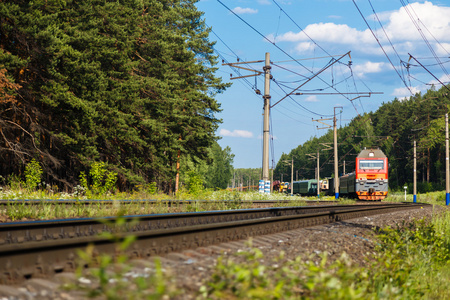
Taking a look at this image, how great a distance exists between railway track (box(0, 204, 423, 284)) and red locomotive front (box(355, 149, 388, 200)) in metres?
23.2

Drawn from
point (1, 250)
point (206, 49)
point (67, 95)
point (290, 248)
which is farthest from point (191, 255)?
point (206, 49)

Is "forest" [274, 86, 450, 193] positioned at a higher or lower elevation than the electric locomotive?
higher

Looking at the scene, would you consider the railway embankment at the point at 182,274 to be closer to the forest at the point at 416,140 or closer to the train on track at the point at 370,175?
the train on track at the point at 370,175

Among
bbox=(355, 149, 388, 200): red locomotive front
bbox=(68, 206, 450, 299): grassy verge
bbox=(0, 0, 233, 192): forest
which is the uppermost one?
bbox=(0, 0, 233, 192): forest

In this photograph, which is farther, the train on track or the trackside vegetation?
the train on track

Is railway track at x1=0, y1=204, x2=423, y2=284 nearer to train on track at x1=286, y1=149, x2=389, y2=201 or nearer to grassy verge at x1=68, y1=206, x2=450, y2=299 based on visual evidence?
grassy verge at x1=68, y1=206, x2=450, y2=299

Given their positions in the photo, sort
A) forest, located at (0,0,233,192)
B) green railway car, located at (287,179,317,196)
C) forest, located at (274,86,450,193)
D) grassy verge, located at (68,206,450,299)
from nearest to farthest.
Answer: grassy verge, located at (68,206,450,299) → forest, located at (0,0,233,192) → green railway car, located at (287,179,317,196) → forest, located at (274,86,450,193)

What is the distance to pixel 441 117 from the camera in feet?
300

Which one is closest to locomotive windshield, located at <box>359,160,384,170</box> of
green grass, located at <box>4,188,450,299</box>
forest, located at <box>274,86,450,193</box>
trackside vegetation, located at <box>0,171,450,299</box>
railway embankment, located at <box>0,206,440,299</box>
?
trackside vegetation, located at <box>0,171,450,299</box>

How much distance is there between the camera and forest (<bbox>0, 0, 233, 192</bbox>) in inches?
800

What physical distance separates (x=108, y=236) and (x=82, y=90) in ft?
73.3

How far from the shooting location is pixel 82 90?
2389 cm

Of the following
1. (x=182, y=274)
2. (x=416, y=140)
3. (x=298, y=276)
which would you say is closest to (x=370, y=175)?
(x=298, y=276)

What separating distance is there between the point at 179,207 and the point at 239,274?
41.0 feet
